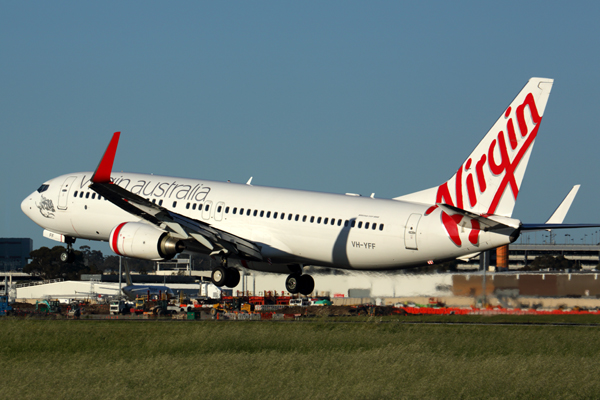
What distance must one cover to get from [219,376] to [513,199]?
695 inches

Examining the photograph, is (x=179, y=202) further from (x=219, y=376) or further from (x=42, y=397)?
(x=42, y=397)

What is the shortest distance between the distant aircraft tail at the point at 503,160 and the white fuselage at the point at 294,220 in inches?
58.1

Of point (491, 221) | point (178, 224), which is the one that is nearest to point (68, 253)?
point (178, 224)

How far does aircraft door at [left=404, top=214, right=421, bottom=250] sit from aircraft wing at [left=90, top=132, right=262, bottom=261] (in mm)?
7681

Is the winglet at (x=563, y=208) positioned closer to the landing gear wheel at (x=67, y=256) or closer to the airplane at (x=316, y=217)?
the airplane at (x=316, y=217)

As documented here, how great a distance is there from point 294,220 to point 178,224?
542cm

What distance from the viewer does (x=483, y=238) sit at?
3425 centimetres

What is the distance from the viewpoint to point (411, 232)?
117 ft

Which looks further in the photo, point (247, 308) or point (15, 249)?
point (15, 249)

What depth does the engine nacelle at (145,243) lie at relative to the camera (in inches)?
1523

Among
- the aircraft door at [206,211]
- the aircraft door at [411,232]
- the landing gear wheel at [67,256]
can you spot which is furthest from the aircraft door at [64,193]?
the aircraft door at [411,232]

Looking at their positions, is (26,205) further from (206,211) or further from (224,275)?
(224,275)

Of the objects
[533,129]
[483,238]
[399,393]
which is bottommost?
[399,393]

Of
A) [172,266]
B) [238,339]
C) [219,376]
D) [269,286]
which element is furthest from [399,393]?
[172,266]
